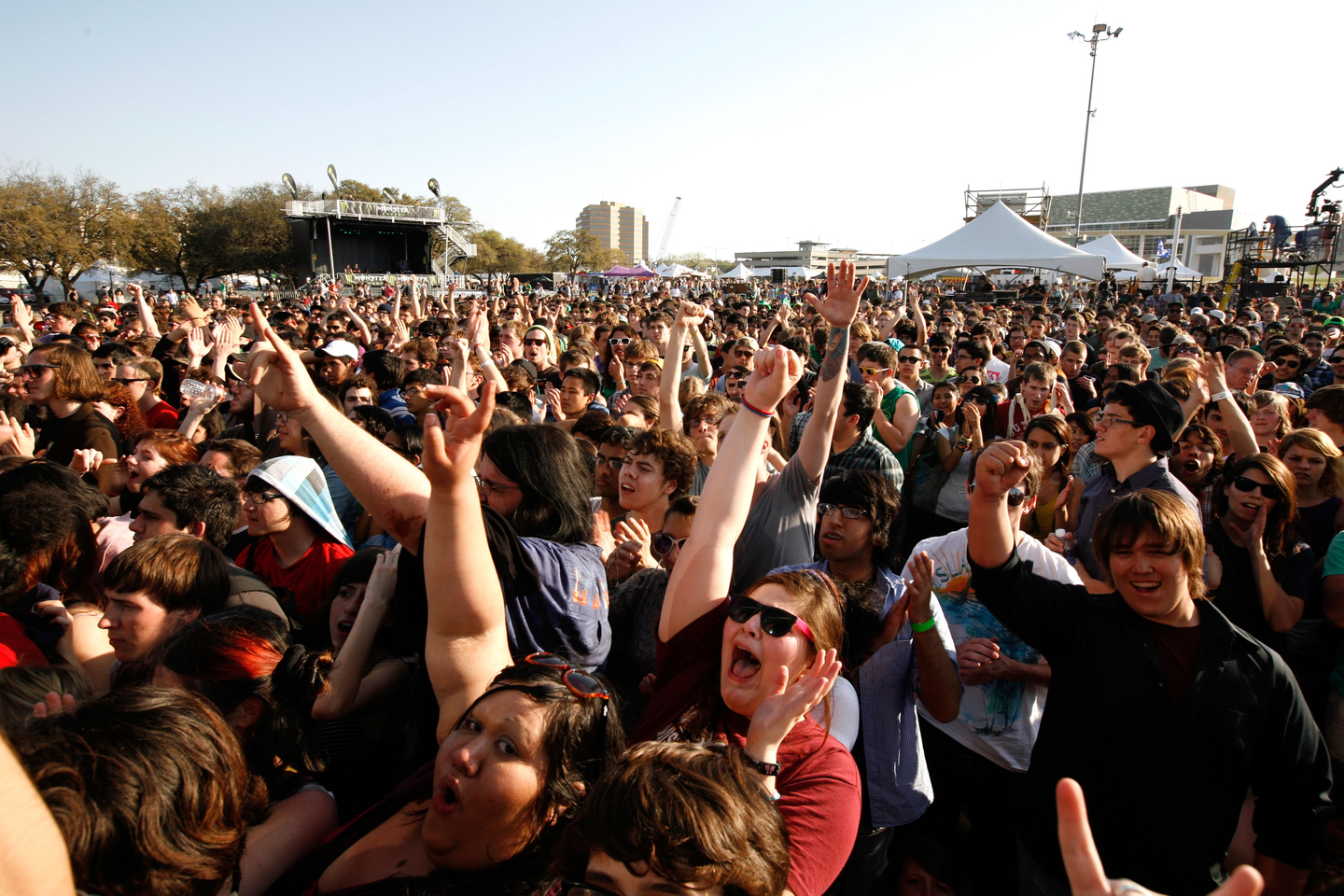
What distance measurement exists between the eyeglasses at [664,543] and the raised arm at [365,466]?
122 cm

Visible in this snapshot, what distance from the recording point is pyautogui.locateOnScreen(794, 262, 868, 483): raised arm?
283cm

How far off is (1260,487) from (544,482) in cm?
303

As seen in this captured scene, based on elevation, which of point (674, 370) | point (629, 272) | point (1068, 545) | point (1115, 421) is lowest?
point (1068, 545)

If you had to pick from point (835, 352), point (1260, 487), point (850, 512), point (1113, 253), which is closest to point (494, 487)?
point (850, 512)

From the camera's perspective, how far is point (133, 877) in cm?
125

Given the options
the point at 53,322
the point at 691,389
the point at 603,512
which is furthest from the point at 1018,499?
the point at 53,322

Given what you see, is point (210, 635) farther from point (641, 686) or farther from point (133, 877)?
point (641, 686)

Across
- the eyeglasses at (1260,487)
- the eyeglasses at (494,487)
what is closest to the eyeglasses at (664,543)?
the eyeglasses at (494,487)

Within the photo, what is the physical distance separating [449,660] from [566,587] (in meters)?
0.48

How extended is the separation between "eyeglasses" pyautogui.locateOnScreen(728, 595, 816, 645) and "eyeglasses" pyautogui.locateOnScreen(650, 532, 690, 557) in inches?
38.3

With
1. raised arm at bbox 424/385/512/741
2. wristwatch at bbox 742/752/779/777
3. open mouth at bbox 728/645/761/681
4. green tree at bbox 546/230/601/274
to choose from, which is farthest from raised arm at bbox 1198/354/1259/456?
green tree at bbox 546/230/601/274

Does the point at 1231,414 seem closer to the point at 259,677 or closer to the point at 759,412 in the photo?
the point at 759,412

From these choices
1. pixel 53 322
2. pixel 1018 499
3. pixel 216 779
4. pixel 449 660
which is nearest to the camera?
pixel 216 779

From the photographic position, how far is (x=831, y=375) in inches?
113
